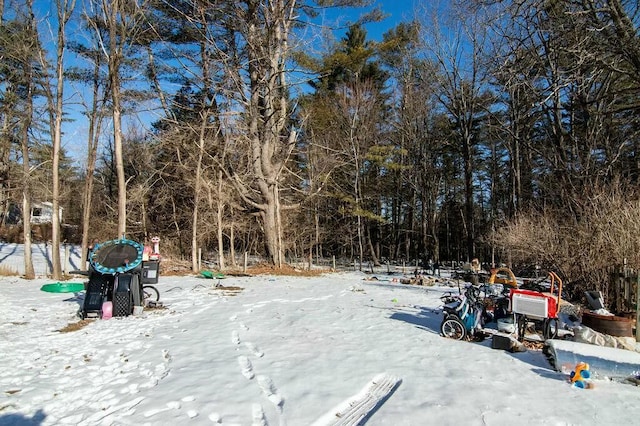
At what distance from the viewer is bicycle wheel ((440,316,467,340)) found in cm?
639

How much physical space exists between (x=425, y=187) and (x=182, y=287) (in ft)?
71.9

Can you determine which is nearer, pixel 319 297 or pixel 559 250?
pixel 559 250

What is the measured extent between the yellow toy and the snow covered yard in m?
0.10

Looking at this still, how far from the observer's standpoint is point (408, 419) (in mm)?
3539

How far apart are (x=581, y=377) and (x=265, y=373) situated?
3.57 m

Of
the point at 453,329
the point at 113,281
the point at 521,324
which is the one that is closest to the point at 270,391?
the point at 453,329

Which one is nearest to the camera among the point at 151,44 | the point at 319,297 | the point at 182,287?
the point at 319,297

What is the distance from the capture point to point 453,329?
21.4 feet

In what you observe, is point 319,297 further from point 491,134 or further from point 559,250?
point 491,134

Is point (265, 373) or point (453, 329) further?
point (453, 329)

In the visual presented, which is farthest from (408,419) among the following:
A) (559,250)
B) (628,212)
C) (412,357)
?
(559,250)

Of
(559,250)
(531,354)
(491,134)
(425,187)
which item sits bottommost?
(531,354)

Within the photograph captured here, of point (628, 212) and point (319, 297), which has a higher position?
point (628, 212)

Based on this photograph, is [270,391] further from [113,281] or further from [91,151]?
[91,151]
